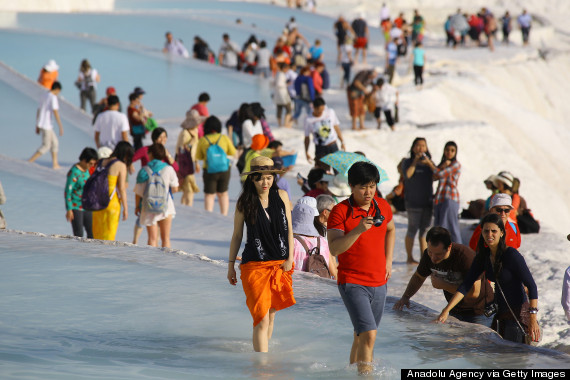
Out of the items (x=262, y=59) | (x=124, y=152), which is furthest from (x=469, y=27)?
(x=124, y=152)

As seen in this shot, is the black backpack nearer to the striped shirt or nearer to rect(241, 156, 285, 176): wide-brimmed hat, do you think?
rect(241, 156, 285, 176): wide-brimmed hat

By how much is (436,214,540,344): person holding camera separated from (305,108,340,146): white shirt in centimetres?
725

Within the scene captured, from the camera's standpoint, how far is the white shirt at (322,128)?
13.7 m

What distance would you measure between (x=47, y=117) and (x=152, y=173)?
19.0 feet

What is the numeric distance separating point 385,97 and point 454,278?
13.1m

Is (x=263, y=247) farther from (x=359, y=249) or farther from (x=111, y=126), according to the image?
(x=111, y=126)

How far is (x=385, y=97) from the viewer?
775 inches

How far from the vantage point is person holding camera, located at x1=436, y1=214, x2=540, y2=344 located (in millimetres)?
6348

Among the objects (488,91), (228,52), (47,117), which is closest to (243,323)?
(47,117)

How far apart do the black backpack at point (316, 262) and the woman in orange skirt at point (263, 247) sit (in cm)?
208

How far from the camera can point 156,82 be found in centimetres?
2366

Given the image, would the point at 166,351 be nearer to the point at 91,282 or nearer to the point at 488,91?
the point at 91,282

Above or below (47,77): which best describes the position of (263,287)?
below

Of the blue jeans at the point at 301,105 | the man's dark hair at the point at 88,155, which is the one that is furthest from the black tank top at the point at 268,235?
the blue jeans at the point at 301,105
